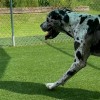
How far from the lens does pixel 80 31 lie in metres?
5.11

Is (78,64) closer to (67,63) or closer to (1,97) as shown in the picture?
(1,97)

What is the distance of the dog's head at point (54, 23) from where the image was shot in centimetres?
536

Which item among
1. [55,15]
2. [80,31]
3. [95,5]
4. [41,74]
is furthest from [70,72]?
[95,5]

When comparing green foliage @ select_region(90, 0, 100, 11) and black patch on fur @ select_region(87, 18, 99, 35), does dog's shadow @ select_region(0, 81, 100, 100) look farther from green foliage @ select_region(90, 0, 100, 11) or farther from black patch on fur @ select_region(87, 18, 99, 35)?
green foliage @ select_region(90, 0, 100, 11)

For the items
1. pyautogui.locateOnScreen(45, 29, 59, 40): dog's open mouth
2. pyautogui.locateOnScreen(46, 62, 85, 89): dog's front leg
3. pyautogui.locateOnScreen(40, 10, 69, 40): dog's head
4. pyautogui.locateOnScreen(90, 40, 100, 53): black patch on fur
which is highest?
pyautogui.locateOnScreen(40, 10, 69, 40): dog's head

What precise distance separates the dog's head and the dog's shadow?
2.69 feet

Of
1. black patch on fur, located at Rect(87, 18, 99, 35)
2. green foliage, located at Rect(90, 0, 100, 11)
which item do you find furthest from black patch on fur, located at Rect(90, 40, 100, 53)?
green foliage, located at Rect(90, 0, 100, 11)

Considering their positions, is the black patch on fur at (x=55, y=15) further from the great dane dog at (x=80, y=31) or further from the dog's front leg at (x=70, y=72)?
the dog's front leg at (x=70, y=72)

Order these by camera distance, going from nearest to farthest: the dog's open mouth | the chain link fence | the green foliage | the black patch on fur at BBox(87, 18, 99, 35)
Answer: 1. the black patch on fur at BBox(87, 18, 99, 35)
2. the dog's open mouth
3. the chain link fence
4. the green foliage

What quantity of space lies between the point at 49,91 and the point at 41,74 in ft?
3.80

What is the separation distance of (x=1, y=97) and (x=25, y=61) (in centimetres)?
274

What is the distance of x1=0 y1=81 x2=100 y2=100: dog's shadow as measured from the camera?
514 cm

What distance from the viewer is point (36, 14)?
1491 cm

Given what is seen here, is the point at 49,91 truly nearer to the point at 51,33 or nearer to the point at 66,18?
the point at 51,33
